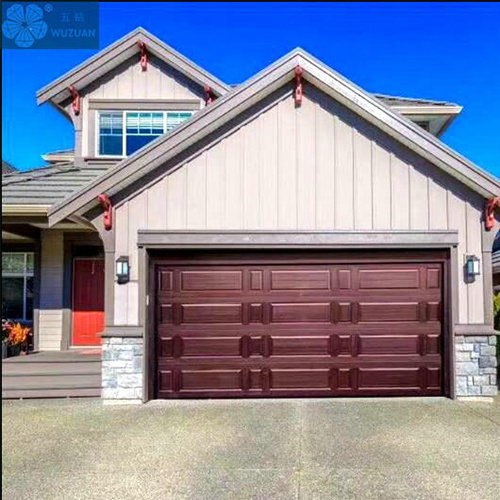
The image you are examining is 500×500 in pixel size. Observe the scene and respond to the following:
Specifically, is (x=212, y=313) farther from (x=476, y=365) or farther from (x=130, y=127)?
(x=130, y=127)

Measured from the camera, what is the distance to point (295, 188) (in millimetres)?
7543

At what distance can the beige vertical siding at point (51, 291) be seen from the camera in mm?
10406

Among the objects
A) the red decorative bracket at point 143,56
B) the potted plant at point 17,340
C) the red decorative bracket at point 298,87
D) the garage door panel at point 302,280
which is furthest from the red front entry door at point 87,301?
the red decorative bracket at point 298,87

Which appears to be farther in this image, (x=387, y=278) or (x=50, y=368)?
(x=50, y=368)

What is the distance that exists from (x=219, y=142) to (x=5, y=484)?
16.8 feet

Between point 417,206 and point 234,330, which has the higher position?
Answer: point 417,206

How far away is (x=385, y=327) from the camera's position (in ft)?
25.1

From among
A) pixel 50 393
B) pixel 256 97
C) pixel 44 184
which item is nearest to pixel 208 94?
pixel 256 97

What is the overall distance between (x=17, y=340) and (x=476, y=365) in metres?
8.38

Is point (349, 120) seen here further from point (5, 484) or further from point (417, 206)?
point (5, 484)

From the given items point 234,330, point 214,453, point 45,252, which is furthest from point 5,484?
point 45,252

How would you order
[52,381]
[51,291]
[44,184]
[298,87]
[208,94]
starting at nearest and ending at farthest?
[298,87] < [52,381] < [44,184] < [51,291] < [208,94]

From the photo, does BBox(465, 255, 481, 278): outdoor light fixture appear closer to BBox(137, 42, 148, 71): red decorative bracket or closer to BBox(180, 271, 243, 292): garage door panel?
BBox(180, 271, 243, 292): garage door panel

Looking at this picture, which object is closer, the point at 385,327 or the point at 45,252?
the point at 385,327
